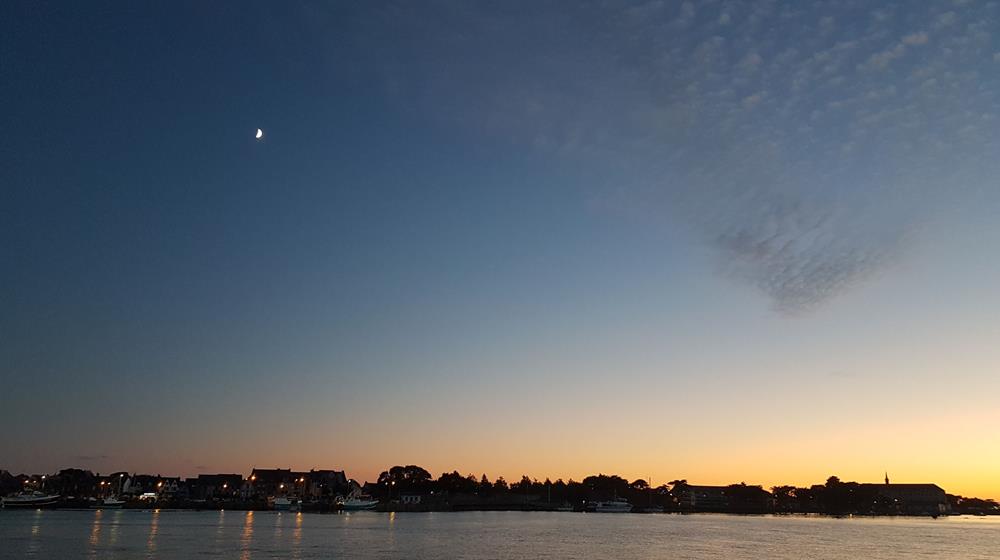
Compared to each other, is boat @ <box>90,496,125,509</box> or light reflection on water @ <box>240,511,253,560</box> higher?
light reflection on water @ <box>240,511,253,560</box>

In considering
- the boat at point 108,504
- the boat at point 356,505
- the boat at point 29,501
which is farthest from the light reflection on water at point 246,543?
the boat at point 108,504

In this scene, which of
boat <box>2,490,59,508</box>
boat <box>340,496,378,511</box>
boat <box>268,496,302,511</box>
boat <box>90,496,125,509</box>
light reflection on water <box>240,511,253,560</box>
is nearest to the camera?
light reflection on water <box>240,511,253,560</box>

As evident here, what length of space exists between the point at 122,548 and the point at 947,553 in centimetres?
9484

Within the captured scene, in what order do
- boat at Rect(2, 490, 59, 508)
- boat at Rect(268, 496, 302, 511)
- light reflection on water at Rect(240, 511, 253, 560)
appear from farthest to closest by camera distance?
boat at Rect(268, 496, 302, 511), boat at Rect(2, 490, 59, 508), light reflection on water at Rect(240, 511, 253, 560)

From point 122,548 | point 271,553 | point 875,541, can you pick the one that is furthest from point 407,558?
point 875,541

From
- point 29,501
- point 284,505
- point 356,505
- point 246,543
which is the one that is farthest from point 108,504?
point 246,543

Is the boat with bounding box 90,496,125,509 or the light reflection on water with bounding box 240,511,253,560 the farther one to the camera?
the boat with bounding box 90,496,125,509

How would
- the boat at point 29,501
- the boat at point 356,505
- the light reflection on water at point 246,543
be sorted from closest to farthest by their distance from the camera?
the light reflection on water at point 246,543 < the boat at point 29,501 < the boat at point 356,505

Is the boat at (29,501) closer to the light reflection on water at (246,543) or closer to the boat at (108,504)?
the boat at (108,504)

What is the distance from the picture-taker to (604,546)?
281 feet

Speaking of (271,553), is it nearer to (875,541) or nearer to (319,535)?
(319,535)

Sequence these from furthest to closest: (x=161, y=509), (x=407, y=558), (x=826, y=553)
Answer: (x=161, y=509) → (x=826, y=553) → (x=407, y=558)

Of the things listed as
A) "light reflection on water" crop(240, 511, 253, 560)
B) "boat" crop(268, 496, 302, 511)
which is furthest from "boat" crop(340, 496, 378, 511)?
"light reflection on water" crop(240, 511, 253, 560)

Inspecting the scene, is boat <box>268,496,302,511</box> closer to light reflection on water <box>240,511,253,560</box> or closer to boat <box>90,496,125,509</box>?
boat <box>90,496,125,509</box>
